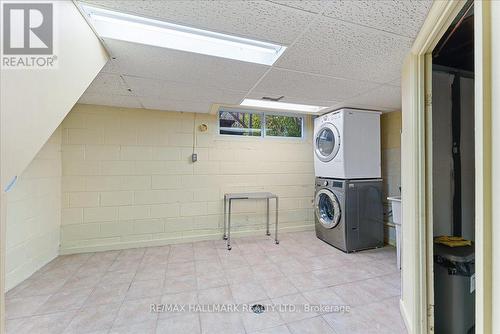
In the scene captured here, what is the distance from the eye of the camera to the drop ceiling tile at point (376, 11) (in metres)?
1.12

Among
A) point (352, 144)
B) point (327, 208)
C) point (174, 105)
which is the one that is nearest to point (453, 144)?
point (352, 144)

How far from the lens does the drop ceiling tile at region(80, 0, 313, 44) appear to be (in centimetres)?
114

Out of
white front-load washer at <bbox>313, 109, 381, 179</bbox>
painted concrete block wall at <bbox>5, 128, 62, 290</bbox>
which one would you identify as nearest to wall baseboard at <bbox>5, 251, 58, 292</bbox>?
painted concrete block wall at <bbox>5, 128, 62, 290</bbox>

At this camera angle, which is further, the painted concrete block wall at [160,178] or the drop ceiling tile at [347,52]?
the painted concrete block wall at [160,178]

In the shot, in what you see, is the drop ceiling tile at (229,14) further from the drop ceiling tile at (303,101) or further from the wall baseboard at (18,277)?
the wall baseboard at (18,277)

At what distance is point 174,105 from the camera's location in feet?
9.84

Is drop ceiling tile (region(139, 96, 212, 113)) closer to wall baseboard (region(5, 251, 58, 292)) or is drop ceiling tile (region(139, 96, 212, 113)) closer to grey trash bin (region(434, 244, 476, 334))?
wall baseboard (region(5, 251, 58, 292))

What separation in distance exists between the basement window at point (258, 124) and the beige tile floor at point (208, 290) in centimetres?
182

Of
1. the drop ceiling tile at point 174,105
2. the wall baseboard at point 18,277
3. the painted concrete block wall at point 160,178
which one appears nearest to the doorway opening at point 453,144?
the painted concrete block wall at point 160,178

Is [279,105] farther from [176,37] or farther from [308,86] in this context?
[176,37]

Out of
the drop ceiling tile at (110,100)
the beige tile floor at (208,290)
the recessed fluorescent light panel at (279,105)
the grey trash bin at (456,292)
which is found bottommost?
the beige tile floor at (208,290)

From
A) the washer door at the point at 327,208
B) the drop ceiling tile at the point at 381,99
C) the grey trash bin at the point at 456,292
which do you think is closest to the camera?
the grey trash bin at the point at 456,292

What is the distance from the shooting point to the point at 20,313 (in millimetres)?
1698
